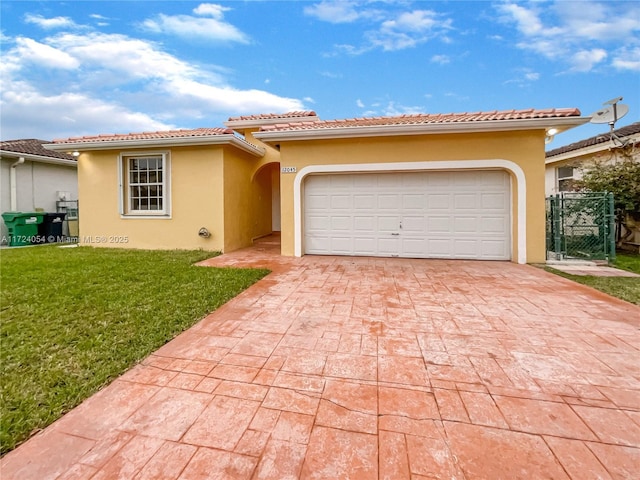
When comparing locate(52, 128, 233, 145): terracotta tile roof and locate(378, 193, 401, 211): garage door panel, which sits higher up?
locate(52, 128, 233, 145): terracotta tile roof

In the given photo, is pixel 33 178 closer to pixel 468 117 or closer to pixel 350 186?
pixel 350 186

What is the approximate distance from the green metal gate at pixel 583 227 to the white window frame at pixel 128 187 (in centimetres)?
1089

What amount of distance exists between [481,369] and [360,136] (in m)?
6.54

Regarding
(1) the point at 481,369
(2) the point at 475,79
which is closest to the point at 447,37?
(2) the point at 475,79

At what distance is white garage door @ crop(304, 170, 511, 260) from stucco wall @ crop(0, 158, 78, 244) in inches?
483

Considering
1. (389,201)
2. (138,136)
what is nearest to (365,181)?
(389,201)

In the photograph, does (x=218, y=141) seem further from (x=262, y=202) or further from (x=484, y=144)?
(x=484, y=144)

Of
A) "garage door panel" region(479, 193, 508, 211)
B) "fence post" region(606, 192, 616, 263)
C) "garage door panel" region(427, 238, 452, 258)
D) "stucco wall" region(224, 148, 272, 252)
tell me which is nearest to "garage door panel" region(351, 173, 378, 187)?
"garage door panel" region(427, 238, 452, 258)

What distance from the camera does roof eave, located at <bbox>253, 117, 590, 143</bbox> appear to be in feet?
23.3

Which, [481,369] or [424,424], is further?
[481,369]

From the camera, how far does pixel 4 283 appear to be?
18.4ft

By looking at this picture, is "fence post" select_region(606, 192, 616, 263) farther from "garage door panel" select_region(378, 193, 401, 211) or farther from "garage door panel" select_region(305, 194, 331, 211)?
"garage door panel" select_region(305, 194, 331, 211)

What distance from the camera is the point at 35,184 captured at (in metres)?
13.4

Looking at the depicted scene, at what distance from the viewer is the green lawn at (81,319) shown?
7.89ft
